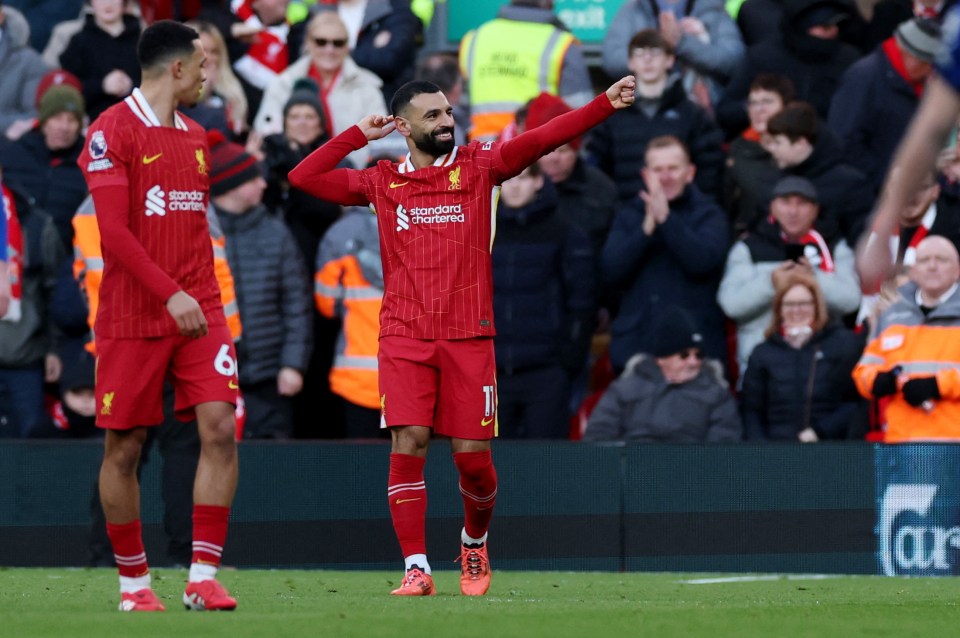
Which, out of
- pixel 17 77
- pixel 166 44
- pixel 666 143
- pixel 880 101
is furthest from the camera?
pixel 17 77

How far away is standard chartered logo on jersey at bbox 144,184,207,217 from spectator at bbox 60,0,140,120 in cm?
722

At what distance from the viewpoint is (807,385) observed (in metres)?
13.1

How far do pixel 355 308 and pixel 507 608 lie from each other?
5354mm

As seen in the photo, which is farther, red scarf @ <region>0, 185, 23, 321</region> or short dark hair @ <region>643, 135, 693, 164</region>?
short dark hair @ <region>643, 135, 693, 164</region>

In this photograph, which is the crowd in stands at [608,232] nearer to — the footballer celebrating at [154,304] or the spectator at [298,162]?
the spectator at [298,162]

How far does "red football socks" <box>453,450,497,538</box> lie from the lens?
961 cm

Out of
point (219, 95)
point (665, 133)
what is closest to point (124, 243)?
point (665, 133)

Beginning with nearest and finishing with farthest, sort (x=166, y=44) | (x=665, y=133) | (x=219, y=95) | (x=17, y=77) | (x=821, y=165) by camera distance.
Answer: (x=166, y=44)
(x=821, y=165)
(x=665, y=133)
(x=219, y=95)
(x=17, y=77)

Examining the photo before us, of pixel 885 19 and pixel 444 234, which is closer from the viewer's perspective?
pixel 444 234

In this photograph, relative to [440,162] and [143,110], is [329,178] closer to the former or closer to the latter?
[440,162]

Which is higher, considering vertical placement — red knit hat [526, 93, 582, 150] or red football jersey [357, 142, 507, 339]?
red knit hat [526, 93, 582, 150]

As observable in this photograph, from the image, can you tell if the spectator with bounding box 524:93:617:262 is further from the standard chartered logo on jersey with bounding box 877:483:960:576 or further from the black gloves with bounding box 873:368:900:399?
the standard chartered logo on jersey with bounding box 877:483:960:576

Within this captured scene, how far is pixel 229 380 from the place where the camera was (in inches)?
327

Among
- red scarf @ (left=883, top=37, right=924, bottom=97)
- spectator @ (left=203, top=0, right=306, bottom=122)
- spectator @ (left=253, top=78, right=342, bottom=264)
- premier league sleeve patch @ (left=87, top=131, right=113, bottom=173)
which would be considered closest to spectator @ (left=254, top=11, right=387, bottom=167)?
spectator @ (left=253, top=78, right=342, bottom=264)
